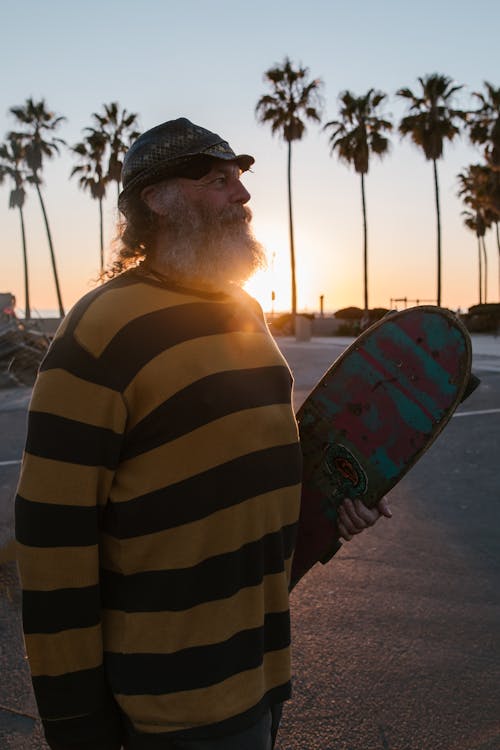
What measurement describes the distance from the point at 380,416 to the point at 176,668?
3.34 feet

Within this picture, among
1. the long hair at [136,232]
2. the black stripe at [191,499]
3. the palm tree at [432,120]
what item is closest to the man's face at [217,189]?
the long hair at [136,232]

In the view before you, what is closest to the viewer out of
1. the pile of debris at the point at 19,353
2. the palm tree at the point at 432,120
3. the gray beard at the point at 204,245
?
the gray beard at the point at 204,245

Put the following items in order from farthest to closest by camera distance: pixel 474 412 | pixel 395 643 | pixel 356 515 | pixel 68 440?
pixel 474 412 < pixel 395 643 < pixel 356 515 < pixel 68 440

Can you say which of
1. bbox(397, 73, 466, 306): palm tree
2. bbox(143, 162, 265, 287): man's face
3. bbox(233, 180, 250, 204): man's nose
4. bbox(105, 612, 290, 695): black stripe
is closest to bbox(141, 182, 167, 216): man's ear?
bbox(143, 162, 265, 287): man's face

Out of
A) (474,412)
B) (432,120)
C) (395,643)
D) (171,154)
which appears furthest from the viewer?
(432,120)

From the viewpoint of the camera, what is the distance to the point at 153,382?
138cm

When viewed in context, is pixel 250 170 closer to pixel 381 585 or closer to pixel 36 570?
pixel 36 570

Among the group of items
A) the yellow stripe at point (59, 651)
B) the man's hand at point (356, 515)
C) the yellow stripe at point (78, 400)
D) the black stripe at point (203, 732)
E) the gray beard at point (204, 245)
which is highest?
the gray beard at point (204, 245)

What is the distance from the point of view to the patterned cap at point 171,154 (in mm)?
1619

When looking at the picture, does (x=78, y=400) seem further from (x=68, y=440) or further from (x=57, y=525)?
(x=57, y=525)

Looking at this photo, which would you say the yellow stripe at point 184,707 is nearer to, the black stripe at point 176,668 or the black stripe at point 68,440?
the black stripe at point 176,668

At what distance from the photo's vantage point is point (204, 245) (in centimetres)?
163

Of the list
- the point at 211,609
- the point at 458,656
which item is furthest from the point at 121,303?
the point at 458,656

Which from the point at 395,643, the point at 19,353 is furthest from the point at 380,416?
the point at 19,353
